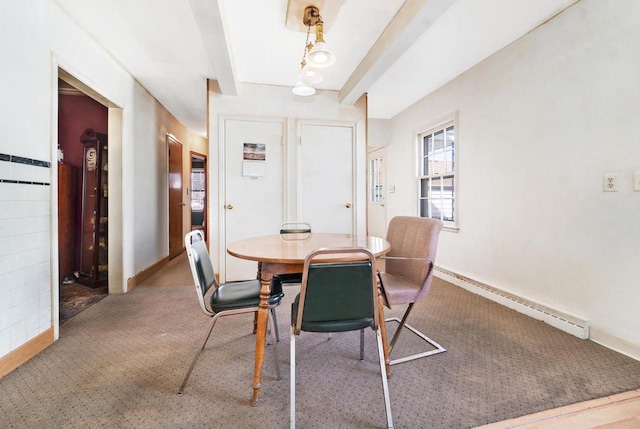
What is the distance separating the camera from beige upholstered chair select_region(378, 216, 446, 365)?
66.8 inches

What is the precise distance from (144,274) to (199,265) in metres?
2.62

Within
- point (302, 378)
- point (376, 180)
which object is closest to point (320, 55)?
point (302, 378)

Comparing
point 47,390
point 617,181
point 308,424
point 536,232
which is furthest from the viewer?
point 536,232

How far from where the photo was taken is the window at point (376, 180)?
18.2 feet

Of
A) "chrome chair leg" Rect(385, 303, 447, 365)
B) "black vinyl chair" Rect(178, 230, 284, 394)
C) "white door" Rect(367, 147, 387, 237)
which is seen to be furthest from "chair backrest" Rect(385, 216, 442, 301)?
"white door" Rect(367, 147, 387, 237)

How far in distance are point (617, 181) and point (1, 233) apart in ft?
12.8

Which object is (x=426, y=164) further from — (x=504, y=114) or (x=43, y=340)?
(x=43, y=340)

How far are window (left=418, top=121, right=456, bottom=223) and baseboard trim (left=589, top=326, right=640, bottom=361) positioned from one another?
5.65 feet

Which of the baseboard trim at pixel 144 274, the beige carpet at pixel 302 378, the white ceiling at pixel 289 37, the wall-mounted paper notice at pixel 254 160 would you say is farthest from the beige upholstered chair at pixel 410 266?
the baseboard trim at pixel 144 274

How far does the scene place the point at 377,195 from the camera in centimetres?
572

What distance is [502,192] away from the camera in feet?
9.09

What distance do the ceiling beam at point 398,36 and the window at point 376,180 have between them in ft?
8.19

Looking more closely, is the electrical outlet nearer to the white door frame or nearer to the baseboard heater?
the baseboard heater

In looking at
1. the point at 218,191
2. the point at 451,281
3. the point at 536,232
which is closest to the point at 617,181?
the point at 536,232
